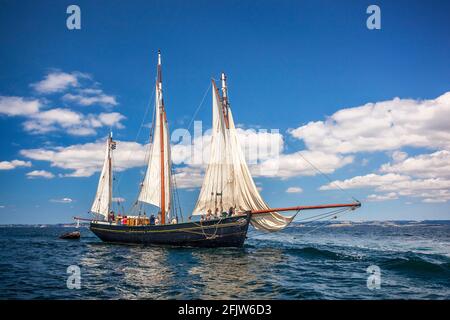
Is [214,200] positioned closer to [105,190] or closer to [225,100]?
[225,100]

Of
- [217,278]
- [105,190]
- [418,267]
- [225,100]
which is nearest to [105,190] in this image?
[105,190]

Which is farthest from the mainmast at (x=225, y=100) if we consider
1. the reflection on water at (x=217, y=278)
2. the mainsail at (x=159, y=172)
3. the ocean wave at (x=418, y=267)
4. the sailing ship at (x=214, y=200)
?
the ocean wave at (x=418, y=267)

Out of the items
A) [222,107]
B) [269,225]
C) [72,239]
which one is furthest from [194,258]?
[72,239]

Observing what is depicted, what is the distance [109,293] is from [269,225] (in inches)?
974

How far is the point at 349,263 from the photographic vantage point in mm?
33188

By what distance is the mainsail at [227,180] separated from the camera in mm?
40750

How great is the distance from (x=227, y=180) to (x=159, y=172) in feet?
35.3

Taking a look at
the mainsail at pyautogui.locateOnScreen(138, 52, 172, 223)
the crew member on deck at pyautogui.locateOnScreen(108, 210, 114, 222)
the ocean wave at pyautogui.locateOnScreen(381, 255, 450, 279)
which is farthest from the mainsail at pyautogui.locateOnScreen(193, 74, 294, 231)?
the crew member on deck at pyautogui.locateOnScreen(108, 210, 114, 222)

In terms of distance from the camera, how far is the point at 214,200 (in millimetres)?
42188

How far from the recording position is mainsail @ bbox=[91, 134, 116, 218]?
181ft

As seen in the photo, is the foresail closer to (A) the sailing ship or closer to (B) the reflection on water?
(A) the sailing ship

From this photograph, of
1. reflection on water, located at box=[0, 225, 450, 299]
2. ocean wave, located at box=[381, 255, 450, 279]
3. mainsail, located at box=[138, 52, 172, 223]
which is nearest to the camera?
reflection on water, located at box=[0, 225, 450, 299]

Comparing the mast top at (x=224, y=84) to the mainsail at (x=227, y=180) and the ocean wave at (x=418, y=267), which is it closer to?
the mainsail at (x=227, y=180)
